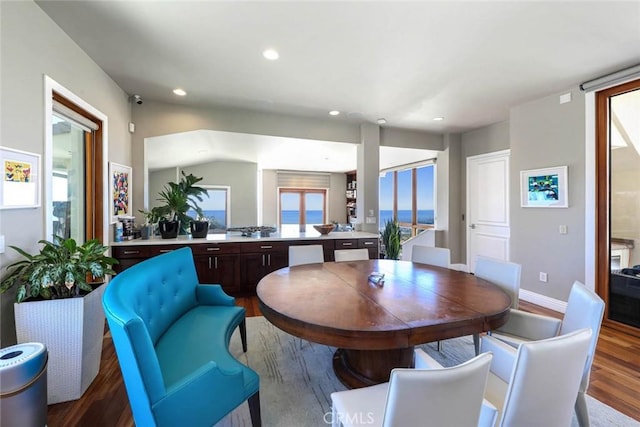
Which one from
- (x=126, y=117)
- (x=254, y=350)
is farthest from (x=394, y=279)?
(x=126, y=117)

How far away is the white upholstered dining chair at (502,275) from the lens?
217 centimetres

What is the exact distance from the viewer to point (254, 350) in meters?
2.53

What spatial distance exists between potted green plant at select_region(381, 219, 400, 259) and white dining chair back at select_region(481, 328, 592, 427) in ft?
12.6

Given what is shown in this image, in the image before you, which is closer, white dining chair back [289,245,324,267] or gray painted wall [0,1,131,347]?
gray painted wall [0,1,131,347]

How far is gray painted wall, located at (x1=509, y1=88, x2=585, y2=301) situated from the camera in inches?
130

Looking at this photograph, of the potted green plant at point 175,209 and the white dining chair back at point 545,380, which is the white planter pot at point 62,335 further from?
the white dining chair back at point 545,380

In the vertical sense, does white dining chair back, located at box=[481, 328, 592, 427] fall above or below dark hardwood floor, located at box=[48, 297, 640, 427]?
above

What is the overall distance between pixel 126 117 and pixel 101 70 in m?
0.75

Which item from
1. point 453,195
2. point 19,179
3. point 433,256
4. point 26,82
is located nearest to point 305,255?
point 433,256

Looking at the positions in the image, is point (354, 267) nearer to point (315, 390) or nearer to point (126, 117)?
point (315, 390)

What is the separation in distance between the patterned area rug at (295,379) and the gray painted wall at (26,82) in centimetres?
161

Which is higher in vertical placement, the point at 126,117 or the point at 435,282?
the point at 126,117

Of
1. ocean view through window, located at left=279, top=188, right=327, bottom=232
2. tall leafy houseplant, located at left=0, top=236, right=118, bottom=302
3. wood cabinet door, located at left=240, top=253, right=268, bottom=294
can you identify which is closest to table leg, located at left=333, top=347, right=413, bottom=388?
tall leafy houseplant, located at left=0, top=236, right=118, bottom=302

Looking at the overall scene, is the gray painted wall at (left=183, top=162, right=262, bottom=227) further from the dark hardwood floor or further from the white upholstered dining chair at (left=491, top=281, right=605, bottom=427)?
the white upholstered dining chair at (left=491, top=281, right=605, bottom=427)
